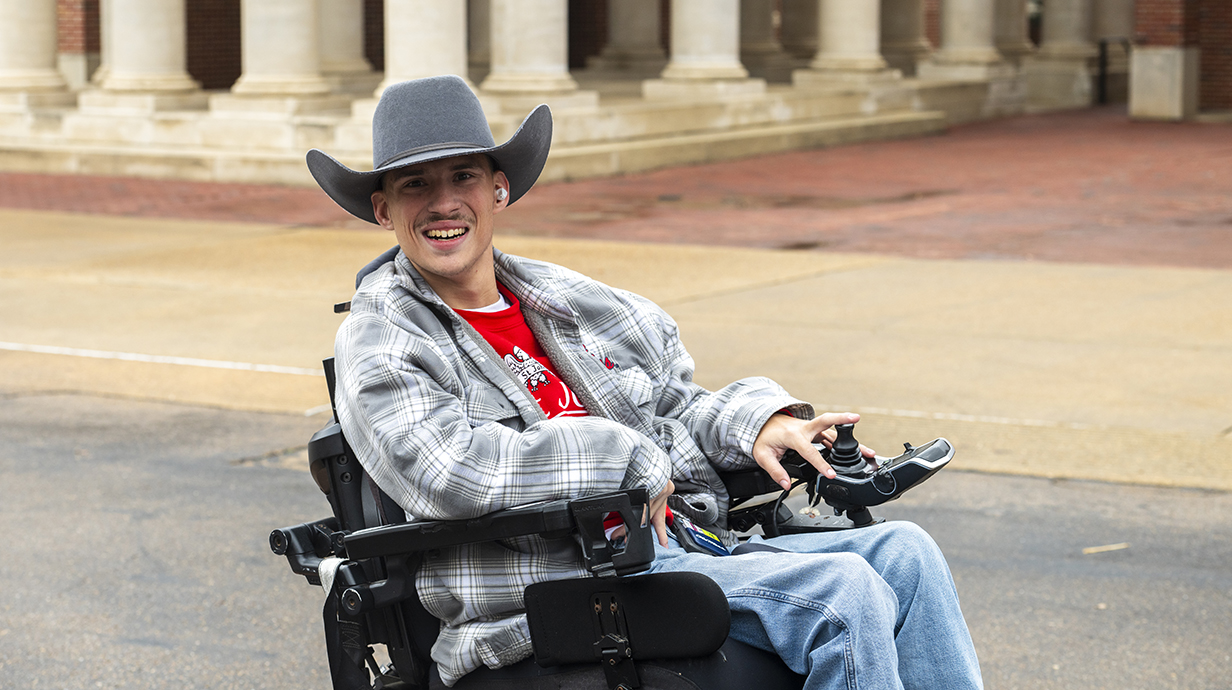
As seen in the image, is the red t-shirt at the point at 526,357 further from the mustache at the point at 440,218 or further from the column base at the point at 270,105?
the column base at the point at 270,105

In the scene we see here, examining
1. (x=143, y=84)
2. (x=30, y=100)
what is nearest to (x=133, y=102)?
(x=143, y=84)

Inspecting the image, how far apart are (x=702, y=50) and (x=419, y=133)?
60.2ft

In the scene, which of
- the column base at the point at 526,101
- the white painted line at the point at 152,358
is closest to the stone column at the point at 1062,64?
the column base at the point at 526,101

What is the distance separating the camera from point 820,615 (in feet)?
8.40

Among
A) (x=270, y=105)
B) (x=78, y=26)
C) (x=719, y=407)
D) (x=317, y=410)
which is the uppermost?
(x=78, y=26)

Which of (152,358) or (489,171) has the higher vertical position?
(489,171)

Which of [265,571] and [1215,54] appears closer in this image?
[265,571]

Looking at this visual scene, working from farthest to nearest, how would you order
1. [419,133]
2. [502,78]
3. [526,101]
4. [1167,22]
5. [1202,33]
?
[1202,33], [1167,22], [502,78], [526,101], [419,133]

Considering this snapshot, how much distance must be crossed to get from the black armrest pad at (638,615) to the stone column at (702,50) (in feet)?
60.5

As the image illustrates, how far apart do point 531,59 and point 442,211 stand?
51.2 feet

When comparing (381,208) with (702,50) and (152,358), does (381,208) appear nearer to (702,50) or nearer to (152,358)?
(152,358)

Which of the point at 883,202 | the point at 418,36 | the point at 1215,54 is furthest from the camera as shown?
the point at 1215,54

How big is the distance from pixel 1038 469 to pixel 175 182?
44.2 ft

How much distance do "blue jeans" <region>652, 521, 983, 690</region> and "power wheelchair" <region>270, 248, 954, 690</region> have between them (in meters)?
0.08
